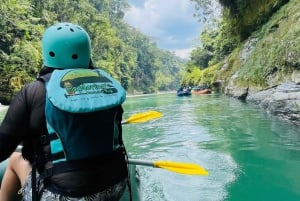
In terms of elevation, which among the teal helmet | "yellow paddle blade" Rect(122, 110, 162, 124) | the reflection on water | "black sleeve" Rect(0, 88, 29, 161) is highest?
the teal helmet

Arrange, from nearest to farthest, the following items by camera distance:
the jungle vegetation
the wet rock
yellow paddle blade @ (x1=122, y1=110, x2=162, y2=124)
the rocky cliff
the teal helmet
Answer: the teal helmet
yellow paddle blade @ (x1=122, y1=110, x2=162, y2=124)
the wet rock
the rocky cliff
the jungle vegetation

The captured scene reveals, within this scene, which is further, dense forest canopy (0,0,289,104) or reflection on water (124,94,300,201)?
dense forest canopy (0,0,289,104)

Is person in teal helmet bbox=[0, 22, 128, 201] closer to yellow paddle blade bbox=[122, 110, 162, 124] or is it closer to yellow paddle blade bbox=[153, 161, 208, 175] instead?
yellow paddle blade bbox=[153, 161, 208, 175]

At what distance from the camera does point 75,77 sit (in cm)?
120

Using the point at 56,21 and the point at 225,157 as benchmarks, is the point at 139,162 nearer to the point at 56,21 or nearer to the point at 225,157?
the point at 225,157

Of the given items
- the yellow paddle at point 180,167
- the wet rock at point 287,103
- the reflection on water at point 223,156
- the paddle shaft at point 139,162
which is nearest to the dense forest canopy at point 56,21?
the reflection on water at point 223,156

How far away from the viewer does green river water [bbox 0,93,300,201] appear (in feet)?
9.66

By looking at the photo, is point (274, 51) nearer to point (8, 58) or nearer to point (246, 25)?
point (246, 25)

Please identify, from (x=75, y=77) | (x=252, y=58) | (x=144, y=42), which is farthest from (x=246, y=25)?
(x=144, y=42)

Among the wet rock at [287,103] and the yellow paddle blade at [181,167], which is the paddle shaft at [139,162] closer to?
the yellow paddle blade at [181,167]

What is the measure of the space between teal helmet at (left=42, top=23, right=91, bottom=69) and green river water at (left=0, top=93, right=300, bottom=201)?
1833 mm

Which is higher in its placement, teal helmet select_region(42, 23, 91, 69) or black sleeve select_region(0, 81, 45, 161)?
teal helmet select_region(42, 23, 91, 69)

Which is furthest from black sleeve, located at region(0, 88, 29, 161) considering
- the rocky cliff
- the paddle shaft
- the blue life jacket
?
the rocky cliff

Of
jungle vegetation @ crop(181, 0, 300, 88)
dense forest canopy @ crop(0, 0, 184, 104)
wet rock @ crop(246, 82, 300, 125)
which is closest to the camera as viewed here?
wet rock @ crop(246, 82, 300, 125)
